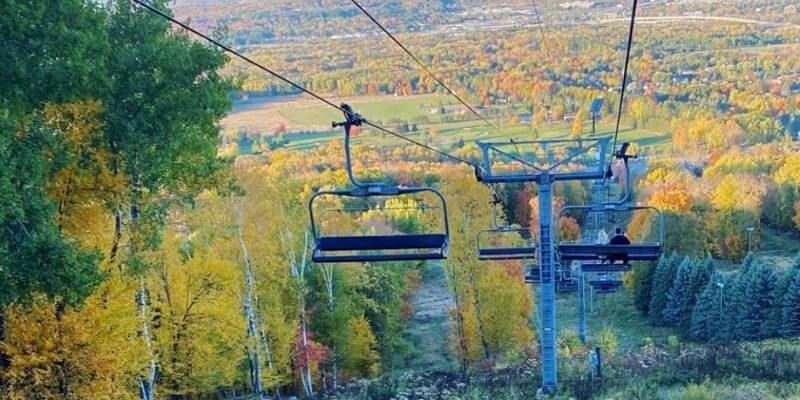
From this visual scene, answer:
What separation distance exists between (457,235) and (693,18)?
145 metres

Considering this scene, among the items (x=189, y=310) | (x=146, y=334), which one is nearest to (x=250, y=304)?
(x=189, y=310)

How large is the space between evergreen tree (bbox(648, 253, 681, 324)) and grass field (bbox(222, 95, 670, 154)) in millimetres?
35642

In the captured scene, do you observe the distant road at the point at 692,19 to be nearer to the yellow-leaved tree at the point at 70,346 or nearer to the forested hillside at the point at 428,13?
the forested hillside at the point at 428,13

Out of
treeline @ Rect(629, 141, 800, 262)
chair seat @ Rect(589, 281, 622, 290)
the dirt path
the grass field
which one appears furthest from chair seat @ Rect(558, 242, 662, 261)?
the grass field

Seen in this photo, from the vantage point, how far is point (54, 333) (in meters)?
10.3

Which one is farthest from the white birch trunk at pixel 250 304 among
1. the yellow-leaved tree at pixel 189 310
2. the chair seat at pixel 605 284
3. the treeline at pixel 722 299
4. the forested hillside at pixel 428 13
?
the forested hillside at pixel 428 13

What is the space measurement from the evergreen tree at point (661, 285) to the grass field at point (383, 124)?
117 feet

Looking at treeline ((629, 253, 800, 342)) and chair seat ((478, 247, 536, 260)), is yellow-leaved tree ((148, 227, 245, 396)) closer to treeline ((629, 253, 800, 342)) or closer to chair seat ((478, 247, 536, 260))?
chair seat ((478, 247, 536, 260))

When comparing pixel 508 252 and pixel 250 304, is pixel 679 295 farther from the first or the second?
pixel 508 252

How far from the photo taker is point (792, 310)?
2466 centimetres

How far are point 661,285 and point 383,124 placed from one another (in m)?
54.4

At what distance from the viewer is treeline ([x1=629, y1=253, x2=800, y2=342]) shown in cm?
2556

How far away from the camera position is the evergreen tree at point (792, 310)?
2441cm

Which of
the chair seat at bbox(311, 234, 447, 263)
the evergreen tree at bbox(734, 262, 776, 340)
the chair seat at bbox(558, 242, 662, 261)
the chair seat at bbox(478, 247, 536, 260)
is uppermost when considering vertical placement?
the chair seat at bbox(311, 234, 447, 263)
